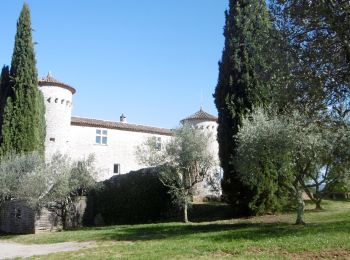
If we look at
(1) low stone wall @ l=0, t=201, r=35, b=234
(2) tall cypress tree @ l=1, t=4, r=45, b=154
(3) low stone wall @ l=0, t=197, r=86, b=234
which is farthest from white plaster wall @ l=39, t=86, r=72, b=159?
(3) low stone wall @ l=0, t=197, r=86, b=234

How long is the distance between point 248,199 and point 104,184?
11513 millimetres

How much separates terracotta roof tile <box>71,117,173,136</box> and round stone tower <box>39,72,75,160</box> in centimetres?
317

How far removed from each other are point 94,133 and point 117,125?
97.7 inches

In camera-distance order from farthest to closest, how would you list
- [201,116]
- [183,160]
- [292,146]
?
[201,116] < [183,160] < [292,146]

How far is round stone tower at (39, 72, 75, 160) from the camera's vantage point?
3759 cm

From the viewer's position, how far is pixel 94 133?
42219 millimetres

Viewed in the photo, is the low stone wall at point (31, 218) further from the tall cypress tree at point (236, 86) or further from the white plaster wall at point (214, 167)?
the tall cypress tree at point (236, 86)

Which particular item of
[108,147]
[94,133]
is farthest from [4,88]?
[108,147]

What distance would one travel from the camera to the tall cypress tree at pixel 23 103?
102 feet

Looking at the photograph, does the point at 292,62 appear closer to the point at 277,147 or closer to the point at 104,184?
the point at 277,147

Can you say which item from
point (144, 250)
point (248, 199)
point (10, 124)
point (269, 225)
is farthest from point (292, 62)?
point (10, 124)

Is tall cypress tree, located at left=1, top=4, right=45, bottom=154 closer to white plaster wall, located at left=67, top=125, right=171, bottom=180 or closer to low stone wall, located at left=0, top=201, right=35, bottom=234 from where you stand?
low stone wall, located at left=0, top=201, right=35, bottom=234

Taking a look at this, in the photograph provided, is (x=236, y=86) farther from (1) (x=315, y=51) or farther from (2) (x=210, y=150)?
(1) (x=315, y=51)

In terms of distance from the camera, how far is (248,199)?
24.2m
